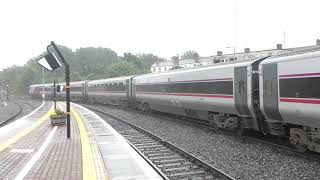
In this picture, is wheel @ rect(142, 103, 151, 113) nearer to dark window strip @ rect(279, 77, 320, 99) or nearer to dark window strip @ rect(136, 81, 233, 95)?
dark window strip @ rect(136, 81, 233, 95)

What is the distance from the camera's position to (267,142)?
14680 mm

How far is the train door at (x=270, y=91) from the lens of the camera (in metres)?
13.2

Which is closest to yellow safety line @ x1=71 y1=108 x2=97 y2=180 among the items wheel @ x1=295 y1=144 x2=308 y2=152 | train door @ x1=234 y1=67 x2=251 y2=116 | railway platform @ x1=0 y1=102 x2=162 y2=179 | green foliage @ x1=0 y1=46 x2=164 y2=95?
railway platform @ x1=0 y1=102 x2=162 y2=179

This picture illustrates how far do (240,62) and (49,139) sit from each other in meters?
7.29

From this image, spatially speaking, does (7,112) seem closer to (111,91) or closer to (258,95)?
(111,91)

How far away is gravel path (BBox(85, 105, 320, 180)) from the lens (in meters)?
10.4

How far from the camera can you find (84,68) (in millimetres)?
160000

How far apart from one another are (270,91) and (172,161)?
148 inches

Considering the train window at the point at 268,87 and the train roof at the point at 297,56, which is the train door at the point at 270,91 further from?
the train roof at the point at 297,56

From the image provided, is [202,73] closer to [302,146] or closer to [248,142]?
[248,142]

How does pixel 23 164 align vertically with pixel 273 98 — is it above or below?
below

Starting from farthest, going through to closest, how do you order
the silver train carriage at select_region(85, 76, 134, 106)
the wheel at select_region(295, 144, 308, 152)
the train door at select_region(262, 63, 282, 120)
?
1. the silver train carriage at select_region(85, 76, 134, 106)
2. the train door at select_region(262, 63, 282, 120)
3. the wheel at select_region(295, 144, 308, 152)

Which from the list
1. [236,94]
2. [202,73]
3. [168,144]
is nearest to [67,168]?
[168,144]

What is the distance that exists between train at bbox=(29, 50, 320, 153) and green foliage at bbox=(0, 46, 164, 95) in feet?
306
